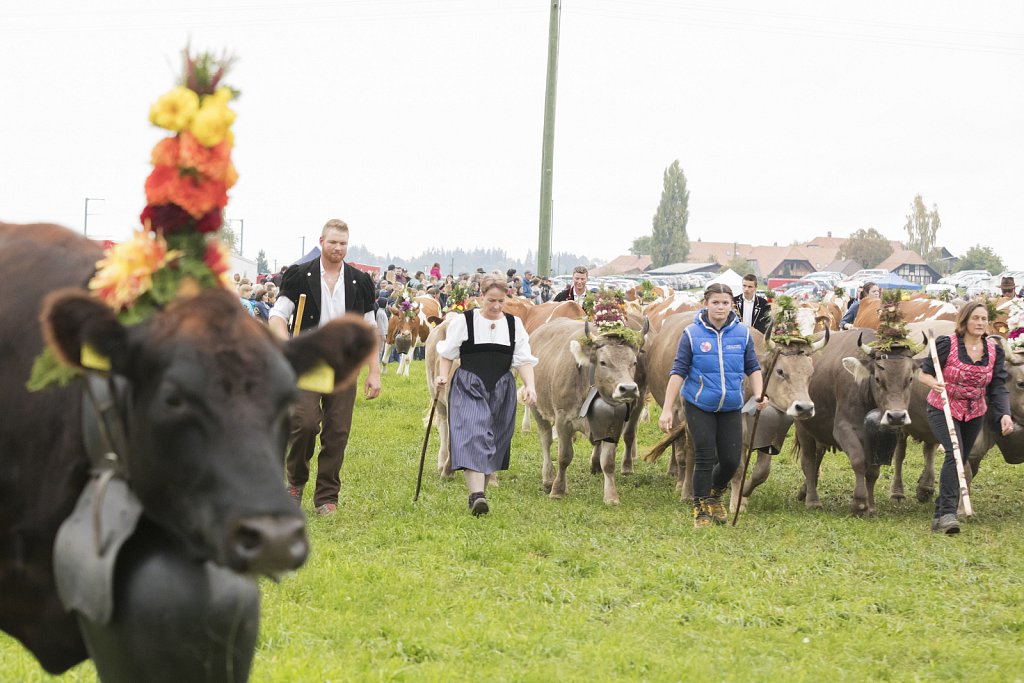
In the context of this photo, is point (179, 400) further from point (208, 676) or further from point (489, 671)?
point (489, 671)

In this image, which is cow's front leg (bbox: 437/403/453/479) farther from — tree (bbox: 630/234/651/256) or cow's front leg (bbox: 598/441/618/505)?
tree (bbox: 630/234/651/256)

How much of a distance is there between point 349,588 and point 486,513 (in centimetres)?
278

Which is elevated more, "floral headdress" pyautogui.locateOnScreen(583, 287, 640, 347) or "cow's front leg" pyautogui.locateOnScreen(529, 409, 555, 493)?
"floral headdress" pyautogui.locateOnScreen(583, 287, 640, 347)

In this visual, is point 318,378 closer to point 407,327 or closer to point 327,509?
point 327,509

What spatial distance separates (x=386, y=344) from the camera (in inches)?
906

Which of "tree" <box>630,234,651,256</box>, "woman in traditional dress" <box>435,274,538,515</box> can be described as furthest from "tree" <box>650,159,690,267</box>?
"woman in traditional dress" <box>435,274,538,515</box>

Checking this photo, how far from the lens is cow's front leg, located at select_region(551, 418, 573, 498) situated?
34.6 ft

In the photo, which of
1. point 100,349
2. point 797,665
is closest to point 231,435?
point 100,349

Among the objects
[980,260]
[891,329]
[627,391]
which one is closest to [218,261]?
[627,391]

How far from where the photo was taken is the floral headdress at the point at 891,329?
10008 millimetres

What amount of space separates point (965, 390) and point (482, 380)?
4.19 meters

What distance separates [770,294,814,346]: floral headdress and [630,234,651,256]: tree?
453ft

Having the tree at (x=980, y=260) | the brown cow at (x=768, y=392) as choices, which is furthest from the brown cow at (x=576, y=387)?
the tree at (x=980, y=260)

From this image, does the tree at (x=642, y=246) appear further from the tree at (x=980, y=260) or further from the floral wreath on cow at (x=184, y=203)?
the floral wreath on cow at (x=184, y=203)
